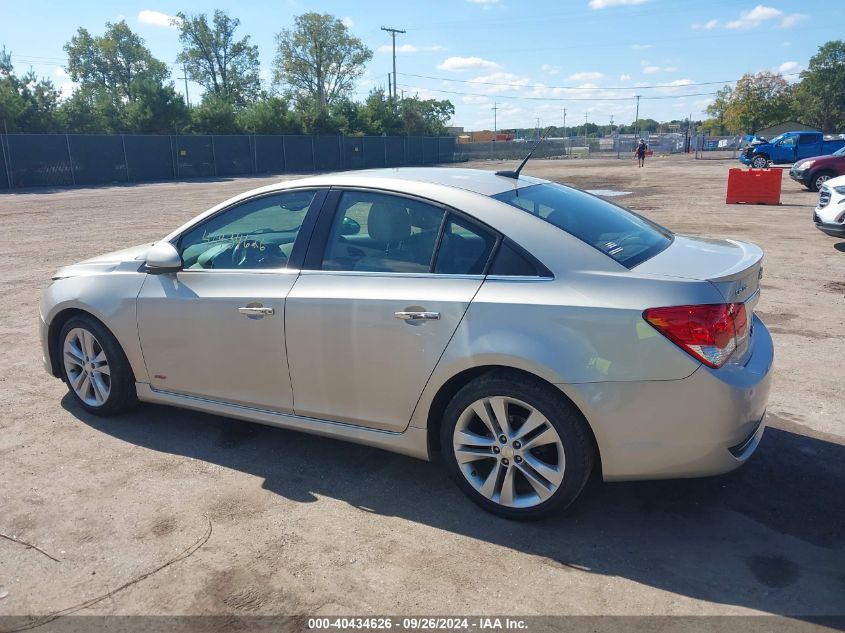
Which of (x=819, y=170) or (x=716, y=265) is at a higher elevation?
(x=716, y=265)

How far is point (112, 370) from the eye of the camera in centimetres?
464

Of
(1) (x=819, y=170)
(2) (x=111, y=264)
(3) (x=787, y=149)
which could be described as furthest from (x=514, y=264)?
(3) (x=787, y=149)

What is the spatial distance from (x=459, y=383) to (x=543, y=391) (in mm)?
466

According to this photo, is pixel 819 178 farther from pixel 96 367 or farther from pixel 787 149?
pixel 96 367

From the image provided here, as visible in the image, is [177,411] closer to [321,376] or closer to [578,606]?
[321,376]

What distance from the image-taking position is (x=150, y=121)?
48125 mm

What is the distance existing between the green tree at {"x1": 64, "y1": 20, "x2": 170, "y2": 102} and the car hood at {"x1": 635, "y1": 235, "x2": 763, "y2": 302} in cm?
8678

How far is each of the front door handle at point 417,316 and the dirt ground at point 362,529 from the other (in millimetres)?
999

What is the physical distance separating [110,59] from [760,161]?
2966 inches

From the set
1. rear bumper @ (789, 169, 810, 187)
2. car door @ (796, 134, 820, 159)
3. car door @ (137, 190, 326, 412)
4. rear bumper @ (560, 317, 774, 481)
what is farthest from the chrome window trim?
car door @ (796, 134, 820, 159)

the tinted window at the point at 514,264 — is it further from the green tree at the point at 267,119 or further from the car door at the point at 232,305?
the green tree at the point at 267,119

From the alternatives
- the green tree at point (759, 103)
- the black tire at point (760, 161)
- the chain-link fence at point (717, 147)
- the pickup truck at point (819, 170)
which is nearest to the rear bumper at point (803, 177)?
the pickup truck at point (819, 170)

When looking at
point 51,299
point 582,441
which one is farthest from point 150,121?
point 582,441

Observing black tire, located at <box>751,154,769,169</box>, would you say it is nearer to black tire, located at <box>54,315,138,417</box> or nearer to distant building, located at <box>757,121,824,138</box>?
black tire, located at <box>54,315,138,417</box>
